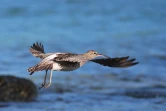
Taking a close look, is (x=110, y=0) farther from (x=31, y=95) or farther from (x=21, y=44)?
(x=31, y=95)

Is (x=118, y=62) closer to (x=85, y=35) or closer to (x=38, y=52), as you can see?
(x=38, y=52)

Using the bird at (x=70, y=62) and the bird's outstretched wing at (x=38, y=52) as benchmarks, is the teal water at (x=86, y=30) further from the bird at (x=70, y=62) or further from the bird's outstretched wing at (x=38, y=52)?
the bird at (x=70, y=62)

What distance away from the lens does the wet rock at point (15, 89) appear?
11995 mm

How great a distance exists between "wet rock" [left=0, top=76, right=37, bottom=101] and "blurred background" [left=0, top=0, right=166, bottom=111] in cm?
37

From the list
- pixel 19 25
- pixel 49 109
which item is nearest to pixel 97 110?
pixel 49 109

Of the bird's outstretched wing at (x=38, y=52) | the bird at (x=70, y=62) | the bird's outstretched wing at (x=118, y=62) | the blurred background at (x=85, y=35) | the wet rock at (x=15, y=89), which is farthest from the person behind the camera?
the blurred background at (x=85, y=35)

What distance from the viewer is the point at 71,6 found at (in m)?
26.5

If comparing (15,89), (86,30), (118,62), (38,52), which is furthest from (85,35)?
(118,62)

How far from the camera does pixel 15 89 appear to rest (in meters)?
12.0

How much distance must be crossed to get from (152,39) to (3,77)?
9.10m

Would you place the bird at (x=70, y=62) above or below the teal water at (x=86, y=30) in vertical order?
below

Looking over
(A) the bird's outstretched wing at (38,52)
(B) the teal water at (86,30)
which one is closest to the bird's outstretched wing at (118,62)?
(A) the bird's outstretched wing at (38,52)

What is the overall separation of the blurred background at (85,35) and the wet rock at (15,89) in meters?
0.37

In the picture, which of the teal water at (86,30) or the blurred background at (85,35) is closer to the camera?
the blurred background at (85,35)
